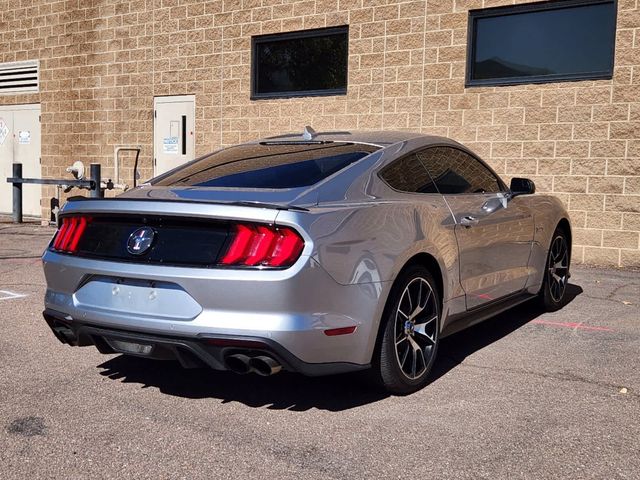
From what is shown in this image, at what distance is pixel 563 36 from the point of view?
9625mm

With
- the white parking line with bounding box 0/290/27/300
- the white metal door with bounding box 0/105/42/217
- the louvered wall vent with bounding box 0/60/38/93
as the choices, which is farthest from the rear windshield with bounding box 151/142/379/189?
the louvered wall vent with bounding box 0/60/38/93

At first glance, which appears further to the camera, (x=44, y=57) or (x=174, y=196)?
(x=44, y=57)

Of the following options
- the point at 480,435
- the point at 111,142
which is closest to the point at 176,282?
the point at 480,435

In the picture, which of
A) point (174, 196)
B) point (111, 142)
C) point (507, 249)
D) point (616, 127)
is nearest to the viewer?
point (174, 196)

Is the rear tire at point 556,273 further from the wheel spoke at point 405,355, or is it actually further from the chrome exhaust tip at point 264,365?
the chrome exhaust tip at point 264,365

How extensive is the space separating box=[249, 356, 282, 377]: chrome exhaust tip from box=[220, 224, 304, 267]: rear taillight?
0.44m

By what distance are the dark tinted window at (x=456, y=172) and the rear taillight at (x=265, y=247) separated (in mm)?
1589

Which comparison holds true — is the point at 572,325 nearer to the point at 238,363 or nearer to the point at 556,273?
the point at 556,273

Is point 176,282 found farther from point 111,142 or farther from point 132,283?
point 111,142

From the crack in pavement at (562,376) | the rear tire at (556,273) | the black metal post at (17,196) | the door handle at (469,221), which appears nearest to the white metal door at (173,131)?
the black metal post at (17,196)

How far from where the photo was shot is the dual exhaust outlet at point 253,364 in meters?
3.58

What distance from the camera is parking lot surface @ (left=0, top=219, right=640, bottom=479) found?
10.7ft

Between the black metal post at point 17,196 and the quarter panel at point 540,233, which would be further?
the black metal post at point 17,196

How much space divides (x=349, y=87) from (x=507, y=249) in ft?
20.9
